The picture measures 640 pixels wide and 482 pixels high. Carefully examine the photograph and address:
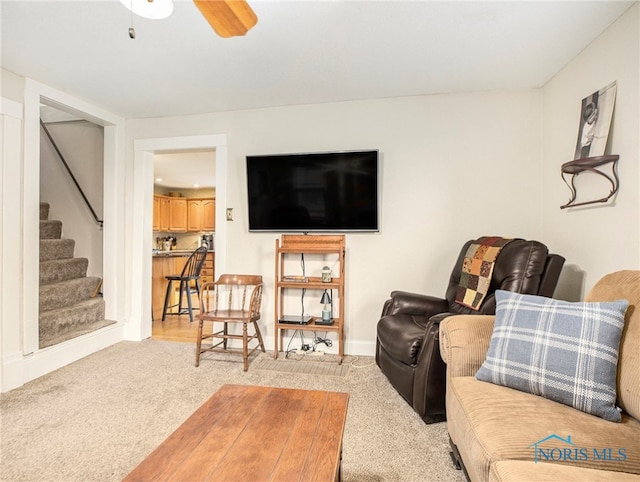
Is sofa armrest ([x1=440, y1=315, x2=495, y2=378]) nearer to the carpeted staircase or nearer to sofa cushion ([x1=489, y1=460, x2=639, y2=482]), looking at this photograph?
sofa cushion ([x1=489, y1=460, x2=639, y2=482])

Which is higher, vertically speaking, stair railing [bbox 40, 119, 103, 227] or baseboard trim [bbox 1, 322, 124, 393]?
stair railing [bbox 40, 119, 103, 227]

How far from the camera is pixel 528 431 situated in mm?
1142

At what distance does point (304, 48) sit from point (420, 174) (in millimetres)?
1515

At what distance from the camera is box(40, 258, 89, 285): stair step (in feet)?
11.4

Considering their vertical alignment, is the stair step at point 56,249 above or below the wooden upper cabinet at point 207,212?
below

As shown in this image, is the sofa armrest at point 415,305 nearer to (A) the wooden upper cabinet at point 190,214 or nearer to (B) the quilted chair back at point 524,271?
(B) the quilted chair back at point 524,271

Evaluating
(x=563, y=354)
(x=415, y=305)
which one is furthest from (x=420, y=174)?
(x=563, y=354)

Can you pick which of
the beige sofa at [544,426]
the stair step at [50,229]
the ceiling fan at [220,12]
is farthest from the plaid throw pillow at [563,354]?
the stair step at [50,229]

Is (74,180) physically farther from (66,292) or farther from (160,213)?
(160,213)

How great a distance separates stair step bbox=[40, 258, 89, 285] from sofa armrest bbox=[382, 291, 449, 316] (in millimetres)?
3358

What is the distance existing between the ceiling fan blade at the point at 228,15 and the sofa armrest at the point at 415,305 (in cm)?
219

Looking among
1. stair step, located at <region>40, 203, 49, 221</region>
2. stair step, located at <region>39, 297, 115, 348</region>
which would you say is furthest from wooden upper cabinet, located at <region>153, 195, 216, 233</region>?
stair step, located at <region>39, 297, 115, 348</region>

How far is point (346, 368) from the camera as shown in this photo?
301cm

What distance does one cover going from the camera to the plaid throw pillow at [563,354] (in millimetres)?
1287
